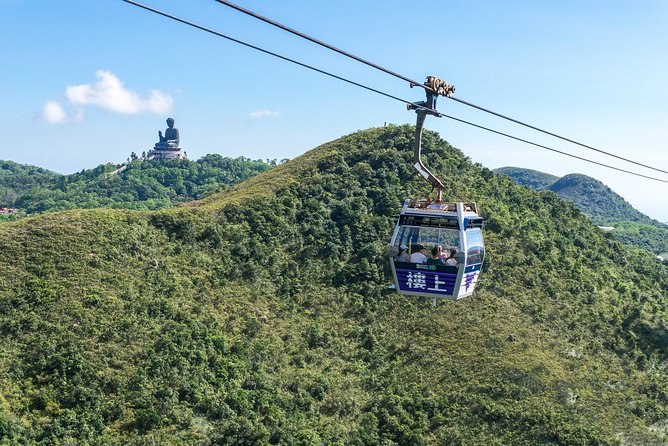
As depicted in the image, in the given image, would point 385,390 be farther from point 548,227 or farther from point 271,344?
point 548,227

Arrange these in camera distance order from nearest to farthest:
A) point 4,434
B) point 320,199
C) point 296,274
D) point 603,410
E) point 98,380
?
point 4,434 → point 98,380 → point 603,410 → point 296,274 → point 320,199

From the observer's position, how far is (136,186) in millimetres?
164625

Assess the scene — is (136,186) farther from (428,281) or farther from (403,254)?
(428,281)

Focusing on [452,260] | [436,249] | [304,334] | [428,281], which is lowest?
[304,334]

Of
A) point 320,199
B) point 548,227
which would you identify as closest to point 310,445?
point 320,199

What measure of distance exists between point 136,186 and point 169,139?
33341mm

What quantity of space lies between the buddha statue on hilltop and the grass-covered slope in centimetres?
12718

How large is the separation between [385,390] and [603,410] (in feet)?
52.2

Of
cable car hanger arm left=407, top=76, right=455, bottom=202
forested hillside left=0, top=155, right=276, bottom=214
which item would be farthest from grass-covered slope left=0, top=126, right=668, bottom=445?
forested hillside left=0, top=155, right=276, bottom=214

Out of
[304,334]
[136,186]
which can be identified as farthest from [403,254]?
[136,186]

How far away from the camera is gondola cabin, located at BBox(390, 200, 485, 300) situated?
2295cm

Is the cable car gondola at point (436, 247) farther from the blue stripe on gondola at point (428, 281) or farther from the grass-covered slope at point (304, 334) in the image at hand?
the grass-covered slope at point (304, 334)

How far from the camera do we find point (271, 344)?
50906mm

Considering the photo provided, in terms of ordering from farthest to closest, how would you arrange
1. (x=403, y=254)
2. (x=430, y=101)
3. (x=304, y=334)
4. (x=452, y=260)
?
(x=304, y=334)
(x=403, y=254)
(x=452, y=260)
(x=430, y=101)
